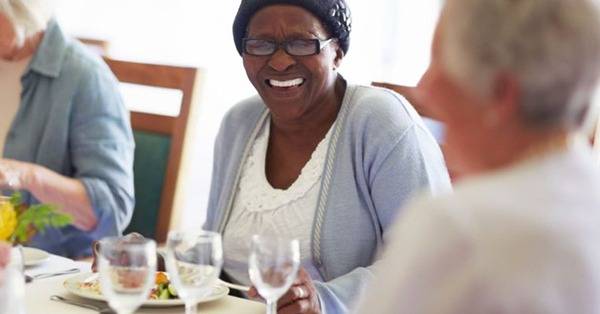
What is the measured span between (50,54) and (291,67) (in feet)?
2.16

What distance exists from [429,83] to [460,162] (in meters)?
0.09

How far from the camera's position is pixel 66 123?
2264 millimetres

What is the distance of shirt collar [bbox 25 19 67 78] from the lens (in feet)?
7.49

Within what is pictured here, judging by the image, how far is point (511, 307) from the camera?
952 millimetres

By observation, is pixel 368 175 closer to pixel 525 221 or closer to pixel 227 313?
pixel 227 313

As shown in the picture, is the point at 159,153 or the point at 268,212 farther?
the point at 159,153

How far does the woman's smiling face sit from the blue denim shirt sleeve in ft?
1.40

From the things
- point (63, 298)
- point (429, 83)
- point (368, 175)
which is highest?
point (429, 83)

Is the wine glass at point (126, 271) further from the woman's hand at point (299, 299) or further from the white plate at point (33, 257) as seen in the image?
the white plate at point (33, 257)

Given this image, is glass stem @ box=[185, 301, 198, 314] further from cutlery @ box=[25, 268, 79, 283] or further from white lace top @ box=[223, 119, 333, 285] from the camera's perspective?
white lace top @ box=[223, 119, 333, 285]

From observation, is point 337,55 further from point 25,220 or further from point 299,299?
point 25,220

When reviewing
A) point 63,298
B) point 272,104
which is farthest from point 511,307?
point 272,104

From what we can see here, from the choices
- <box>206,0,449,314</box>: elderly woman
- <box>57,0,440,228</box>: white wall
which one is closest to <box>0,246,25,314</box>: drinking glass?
<box>206,0,449,314</box>: elderly woman

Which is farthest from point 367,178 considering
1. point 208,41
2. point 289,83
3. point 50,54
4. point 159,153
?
point 208,41
